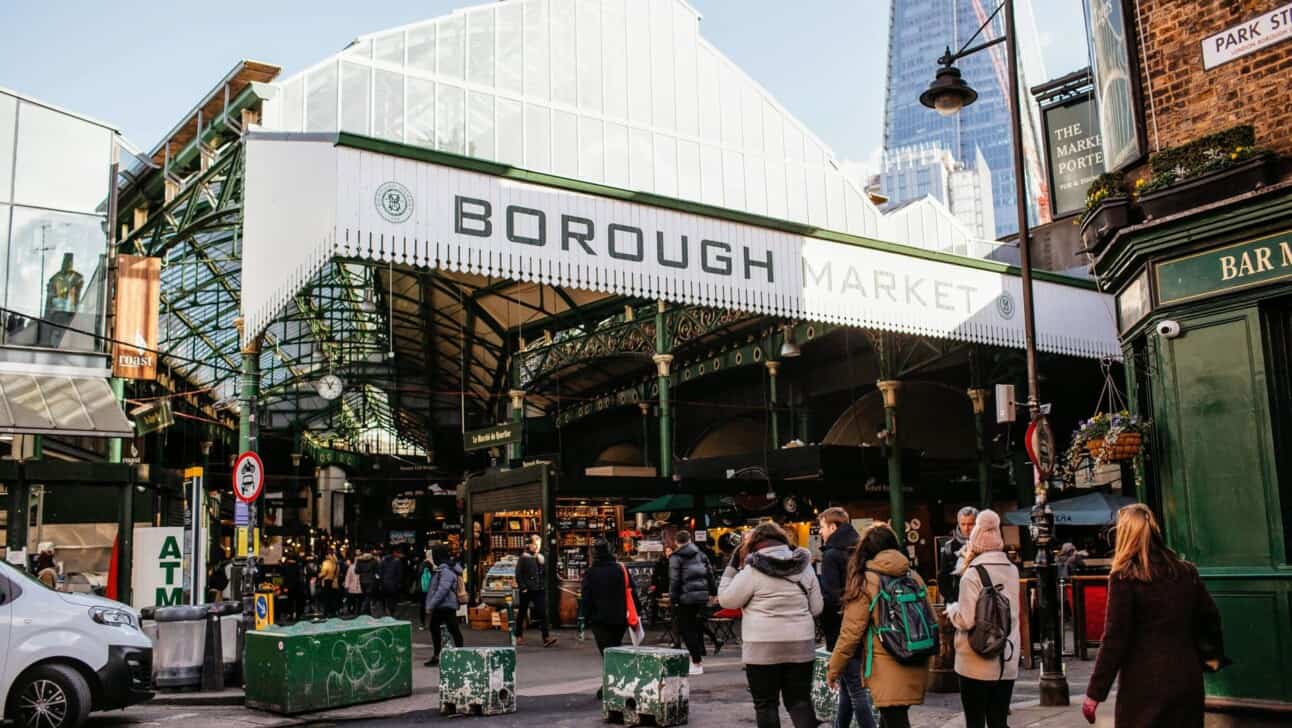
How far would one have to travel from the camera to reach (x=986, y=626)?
6.57 m

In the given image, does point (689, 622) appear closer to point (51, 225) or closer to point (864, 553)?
point (864, 553)

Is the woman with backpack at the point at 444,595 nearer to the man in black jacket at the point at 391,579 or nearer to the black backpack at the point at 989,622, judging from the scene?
the black backpack at the point at 989,622

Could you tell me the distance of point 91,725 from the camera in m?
10.7

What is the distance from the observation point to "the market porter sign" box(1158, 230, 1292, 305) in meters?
8.52

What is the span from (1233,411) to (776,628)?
4.38m

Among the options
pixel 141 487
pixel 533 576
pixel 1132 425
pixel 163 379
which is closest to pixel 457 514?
pixel 163 379

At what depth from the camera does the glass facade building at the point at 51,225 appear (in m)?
23.1

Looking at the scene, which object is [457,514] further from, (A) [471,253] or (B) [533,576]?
(A) [471,253]

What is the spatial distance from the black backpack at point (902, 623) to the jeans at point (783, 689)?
704 millimetres

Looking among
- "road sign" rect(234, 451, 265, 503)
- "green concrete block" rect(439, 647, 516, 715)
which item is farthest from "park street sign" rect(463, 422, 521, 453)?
"green concrete block" rect(439, 647, 516, 715)

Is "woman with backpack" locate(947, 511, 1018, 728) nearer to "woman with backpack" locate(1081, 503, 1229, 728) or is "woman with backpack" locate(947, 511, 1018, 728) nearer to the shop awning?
"woman with backpack" locate(1081, 503, 1229, 728)

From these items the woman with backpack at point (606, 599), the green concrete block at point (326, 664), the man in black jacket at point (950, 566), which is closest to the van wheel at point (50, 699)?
the green concrete block at point (326, 664)

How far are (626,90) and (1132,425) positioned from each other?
18.3m

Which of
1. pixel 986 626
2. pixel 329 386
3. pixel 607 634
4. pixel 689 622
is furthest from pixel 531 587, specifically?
pixel 329 386
